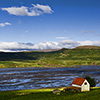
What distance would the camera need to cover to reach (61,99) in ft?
194

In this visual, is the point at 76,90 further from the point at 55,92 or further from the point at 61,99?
the point at 61,99

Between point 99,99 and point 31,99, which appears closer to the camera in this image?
point 99,99

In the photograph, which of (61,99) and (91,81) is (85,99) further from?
(91,81)

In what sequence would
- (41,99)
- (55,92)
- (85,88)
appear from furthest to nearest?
1. (85,88)
2. (55,92)
3. (41,99)

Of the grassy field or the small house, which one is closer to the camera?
the grassy field

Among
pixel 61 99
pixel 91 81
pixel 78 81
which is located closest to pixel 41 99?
pixel 61 99

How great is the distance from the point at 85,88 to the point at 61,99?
1078 inches

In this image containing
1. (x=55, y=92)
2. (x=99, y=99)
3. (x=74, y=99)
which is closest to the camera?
(x=99, y=99)

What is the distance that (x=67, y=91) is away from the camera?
7681 cm

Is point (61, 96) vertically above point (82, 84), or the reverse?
point (82, 84)

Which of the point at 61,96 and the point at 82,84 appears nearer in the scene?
the point at 61,96

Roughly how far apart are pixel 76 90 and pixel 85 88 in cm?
620

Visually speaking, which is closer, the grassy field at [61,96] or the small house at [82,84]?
the grassy field at [61,96]

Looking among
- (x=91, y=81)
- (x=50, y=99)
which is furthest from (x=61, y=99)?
(x=91, y=81)
